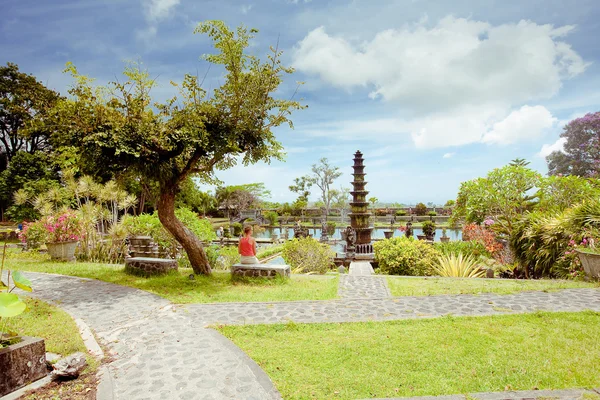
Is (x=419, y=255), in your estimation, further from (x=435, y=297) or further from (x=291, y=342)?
(x=291, y=342)

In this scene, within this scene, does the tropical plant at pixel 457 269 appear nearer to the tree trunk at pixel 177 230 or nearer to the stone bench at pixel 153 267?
the tree trunk at pixel 177 230

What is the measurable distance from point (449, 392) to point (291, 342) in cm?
199

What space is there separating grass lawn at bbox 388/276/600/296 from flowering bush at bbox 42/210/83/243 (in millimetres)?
9992

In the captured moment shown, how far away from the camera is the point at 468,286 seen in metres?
7.59

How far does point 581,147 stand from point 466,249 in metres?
26.5

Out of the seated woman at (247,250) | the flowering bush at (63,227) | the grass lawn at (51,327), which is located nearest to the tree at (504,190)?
the seated woman at (247,250)

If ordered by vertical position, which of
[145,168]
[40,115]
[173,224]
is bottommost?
[173,224]

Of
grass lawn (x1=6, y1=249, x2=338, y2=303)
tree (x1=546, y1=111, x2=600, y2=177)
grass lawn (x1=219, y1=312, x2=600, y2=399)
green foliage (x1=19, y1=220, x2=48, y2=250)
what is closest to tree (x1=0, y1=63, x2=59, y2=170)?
green foliage (x1=19, y1=220, x2=48, y2=250)

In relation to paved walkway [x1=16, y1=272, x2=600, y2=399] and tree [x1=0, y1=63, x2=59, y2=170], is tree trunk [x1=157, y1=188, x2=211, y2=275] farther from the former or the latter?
tree [x1=0, y1=63, x2=59, y2=170]

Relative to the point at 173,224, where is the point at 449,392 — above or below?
below

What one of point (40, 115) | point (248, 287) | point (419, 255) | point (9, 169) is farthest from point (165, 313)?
point (9, 169)

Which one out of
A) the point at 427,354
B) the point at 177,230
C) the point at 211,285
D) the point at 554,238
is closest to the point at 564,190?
the point at 554,238

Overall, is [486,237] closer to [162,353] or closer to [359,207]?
[359,207]

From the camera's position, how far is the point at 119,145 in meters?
6.92
